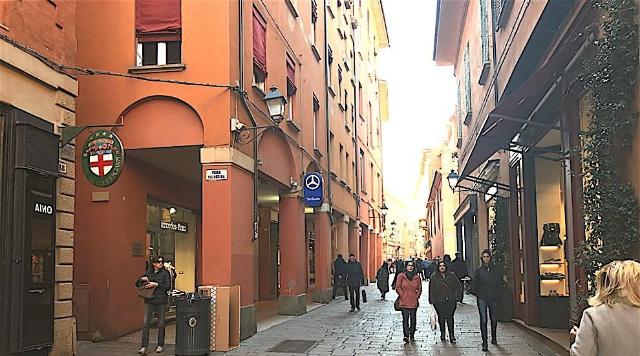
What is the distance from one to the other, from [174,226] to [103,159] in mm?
6545

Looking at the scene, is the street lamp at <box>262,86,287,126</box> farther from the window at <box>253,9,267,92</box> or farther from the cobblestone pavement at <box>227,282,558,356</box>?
the cobblestone pavement at <box>227,282,558,356</box>

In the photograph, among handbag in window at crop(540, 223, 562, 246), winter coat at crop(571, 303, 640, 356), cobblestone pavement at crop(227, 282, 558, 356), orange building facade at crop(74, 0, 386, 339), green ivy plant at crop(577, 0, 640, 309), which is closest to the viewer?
winter coat at crop(571, 303, 640, 356)

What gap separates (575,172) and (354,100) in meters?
25.4

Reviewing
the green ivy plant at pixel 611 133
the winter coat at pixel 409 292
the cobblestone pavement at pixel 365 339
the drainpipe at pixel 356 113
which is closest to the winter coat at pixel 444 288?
the winter coat at pixel 409 292

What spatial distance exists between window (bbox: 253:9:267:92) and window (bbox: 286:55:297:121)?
272cm

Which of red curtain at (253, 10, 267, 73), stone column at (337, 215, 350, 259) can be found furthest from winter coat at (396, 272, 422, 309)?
stone column at (337, 215, 350, 259)

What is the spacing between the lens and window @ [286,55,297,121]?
19.6 meters

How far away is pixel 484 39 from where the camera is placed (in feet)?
63.8

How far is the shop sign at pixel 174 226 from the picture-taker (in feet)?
56.5

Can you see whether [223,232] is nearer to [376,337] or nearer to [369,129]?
[376,337]

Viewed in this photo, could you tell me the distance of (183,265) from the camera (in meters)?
18.5

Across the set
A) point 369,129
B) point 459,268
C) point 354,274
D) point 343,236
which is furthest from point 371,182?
point 354,274

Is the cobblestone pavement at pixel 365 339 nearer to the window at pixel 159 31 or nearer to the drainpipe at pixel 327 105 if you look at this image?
the window at pixel 159 31

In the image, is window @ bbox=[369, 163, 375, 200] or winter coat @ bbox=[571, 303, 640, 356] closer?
winter coat @ bbox=[571, 303, 640, 356]
